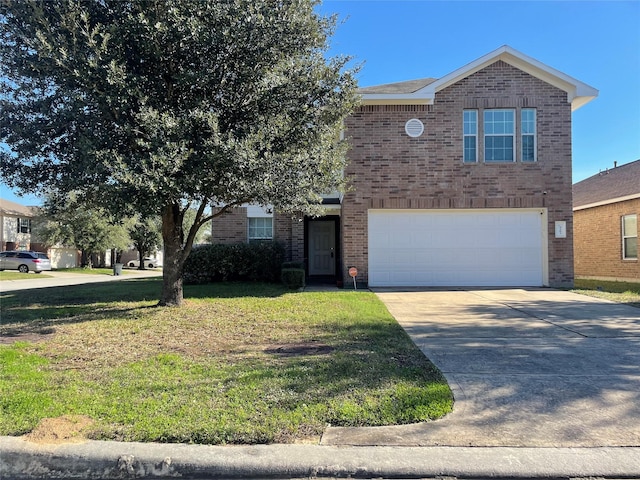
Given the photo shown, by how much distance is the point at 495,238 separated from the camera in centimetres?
1367

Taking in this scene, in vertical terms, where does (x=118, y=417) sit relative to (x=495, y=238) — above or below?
below

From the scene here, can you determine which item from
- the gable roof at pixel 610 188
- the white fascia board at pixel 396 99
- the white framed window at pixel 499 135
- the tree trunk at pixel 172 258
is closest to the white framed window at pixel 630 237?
the gable roof at pixel 610 188

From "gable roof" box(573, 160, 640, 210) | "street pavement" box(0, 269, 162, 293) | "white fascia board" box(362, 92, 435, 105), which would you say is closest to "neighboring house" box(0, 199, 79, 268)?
"street pavement" box(0, 269, 162, 293)

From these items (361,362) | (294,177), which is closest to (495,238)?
(294,177)

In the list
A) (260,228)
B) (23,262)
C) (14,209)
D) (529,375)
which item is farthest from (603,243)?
(14,209)

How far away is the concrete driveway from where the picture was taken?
365 cm

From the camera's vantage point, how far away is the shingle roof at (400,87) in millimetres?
13790

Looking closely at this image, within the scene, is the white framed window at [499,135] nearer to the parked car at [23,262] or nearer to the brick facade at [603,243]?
the brick facade at [603,243]

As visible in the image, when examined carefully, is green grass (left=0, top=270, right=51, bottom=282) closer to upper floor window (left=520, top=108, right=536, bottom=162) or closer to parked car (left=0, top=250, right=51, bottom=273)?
parked car (left=0, top=250, right=51, bottom=273)

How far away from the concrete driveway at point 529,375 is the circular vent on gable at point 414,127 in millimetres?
6116

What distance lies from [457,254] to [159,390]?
1105 centimetres

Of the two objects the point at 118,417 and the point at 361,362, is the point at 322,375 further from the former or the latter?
the point at 118,417

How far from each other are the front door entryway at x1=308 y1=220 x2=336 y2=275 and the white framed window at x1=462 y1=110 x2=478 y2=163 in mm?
6010

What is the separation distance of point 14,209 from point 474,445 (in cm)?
4862
